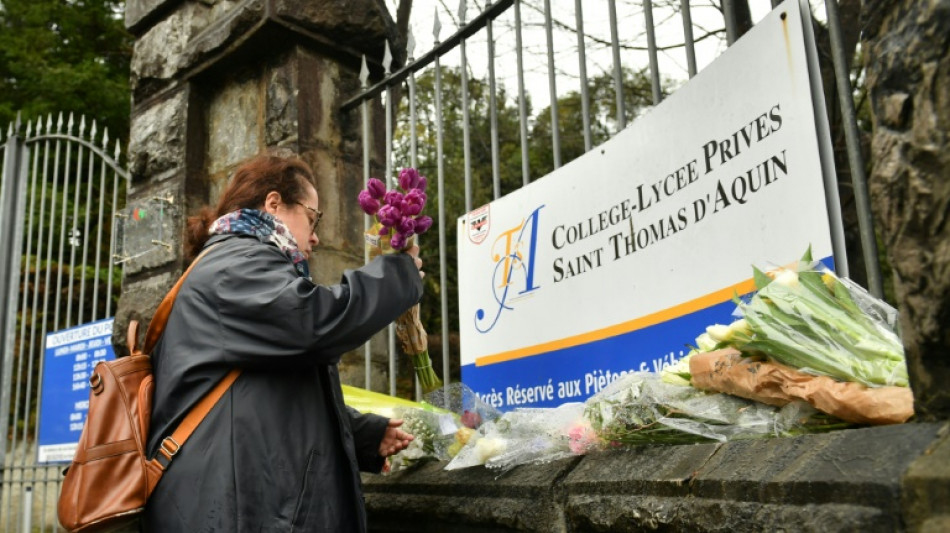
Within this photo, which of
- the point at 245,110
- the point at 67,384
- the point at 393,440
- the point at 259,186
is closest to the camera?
the point at 259,186

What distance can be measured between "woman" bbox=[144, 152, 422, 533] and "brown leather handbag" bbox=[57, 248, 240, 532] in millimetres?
27

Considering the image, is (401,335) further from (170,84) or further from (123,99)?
(123,99)

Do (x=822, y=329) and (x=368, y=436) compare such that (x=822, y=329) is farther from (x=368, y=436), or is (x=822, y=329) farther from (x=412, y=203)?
(x=368, y=436)

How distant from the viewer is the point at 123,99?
11609mm

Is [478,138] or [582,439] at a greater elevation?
[478,138]

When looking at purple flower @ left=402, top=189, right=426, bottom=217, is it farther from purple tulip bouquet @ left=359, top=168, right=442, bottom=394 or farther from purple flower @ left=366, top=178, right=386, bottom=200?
purple flower @ left=366, top=178, right=386, bottom=200

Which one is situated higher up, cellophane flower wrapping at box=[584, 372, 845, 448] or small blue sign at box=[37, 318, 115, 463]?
small blue sign at box=[37, 318, 115, 463]

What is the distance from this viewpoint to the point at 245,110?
4008mm

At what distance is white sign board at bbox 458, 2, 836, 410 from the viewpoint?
6.20 ft

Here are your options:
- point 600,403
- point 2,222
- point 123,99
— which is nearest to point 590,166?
point 600,403

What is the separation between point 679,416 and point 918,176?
0.79 m

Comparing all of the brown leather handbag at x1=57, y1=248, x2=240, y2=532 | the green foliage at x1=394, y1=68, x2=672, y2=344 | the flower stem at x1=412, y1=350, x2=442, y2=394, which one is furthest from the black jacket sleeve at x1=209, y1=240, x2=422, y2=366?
the green foliage at x1=394, y1=68, x2=672, y2=344

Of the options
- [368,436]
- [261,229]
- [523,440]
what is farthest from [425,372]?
[261,229]

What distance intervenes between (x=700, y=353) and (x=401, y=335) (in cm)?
124
